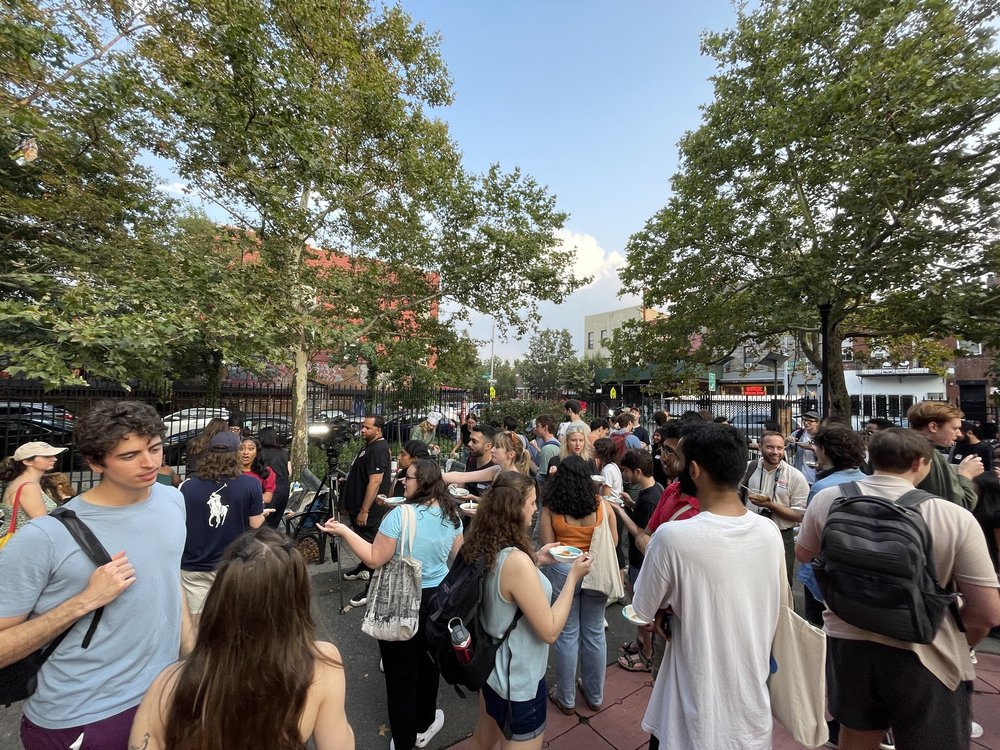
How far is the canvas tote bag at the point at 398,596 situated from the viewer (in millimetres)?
2344

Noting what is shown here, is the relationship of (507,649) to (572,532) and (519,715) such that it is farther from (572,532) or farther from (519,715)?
(572,532)

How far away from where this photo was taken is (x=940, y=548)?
1831 mm

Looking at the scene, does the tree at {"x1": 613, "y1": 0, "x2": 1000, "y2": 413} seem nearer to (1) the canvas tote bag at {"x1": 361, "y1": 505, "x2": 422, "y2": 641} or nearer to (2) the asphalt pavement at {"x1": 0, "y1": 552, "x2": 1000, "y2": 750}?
(2) the asphalt pavement at {"x1": 0, "y1": 552, "x2": 1000, "y2": 750}

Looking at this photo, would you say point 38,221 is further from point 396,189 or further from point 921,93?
point 921,93

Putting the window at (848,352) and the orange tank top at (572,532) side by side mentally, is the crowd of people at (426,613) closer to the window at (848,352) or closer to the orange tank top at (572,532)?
the orange tank top at (572,532)

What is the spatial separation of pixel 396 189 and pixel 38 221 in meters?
7.04

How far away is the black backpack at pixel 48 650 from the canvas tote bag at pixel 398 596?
1205 millimetres

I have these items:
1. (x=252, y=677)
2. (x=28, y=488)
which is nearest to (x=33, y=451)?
(x=28, y=488)

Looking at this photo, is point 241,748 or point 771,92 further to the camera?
point 771,92

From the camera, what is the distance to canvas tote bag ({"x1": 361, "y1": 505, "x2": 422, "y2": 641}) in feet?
7.69

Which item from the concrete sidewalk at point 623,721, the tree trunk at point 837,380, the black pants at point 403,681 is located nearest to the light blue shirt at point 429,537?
the black pants at point 403,681

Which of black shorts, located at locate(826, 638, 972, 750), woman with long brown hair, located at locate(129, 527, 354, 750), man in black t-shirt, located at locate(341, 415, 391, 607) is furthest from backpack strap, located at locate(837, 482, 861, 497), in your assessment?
man in black t-shirt, located at locate(341, 415, 391, 607)

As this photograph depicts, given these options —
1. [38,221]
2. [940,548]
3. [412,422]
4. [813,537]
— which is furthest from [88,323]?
[940,548]

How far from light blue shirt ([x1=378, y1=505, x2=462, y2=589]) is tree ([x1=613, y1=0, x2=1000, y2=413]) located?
946cm
